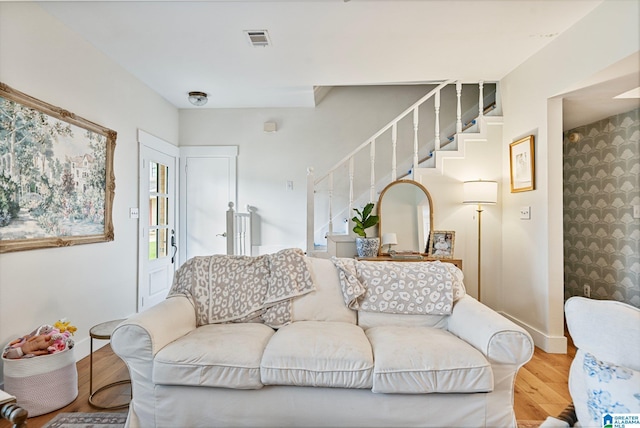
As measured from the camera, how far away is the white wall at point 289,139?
16.4 feet

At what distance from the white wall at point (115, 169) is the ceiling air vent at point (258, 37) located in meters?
1.36

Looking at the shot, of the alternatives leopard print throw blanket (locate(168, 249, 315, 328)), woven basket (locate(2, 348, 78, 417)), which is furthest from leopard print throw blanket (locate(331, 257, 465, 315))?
woven basket (locate(2, 348, 78, 417))

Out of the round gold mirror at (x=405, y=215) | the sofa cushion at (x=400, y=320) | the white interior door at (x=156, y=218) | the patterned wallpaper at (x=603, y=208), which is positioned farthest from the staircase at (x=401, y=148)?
the sofa cushion at (x=400, y=320)

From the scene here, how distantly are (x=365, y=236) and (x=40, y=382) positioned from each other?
281 cm

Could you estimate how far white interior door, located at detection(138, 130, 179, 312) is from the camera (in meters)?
3.97

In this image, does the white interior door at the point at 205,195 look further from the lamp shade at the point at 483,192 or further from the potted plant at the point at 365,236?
the lamp shade at the point at 483,192

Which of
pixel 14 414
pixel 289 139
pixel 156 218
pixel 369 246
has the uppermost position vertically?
pixel 289 139

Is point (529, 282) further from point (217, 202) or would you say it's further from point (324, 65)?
point (217, 202)

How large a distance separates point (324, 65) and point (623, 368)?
3.17 meters

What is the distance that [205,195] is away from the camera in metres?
5.06

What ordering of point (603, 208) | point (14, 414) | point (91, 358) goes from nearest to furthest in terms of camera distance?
1. point (14, 414)
2. point (91, 358)
3. point (603, 208)

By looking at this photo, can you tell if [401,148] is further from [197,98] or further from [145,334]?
[145,334]

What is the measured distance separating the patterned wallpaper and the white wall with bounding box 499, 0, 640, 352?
81cm

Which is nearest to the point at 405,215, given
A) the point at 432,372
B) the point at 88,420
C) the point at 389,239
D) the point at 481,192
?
the point at 389,239
